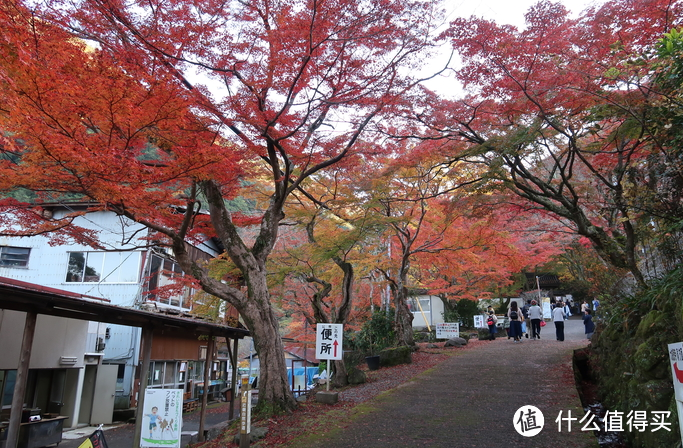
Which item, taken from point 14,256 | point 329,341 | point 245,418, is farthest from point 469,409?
point 14,256

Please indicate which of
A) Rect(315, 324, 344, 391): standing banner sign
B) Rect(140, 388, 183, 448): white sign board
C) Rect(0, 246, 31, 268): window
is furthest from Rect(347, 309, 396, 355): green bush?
Rect(0, 246, 31, 268): window

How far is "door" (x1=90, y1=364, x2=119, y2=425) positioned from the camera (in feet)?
50.5

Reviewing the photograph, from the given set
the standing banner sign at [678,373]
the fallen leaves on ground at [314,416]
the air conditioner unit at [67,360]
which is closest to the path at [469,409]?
the fallen leaves on ground at [314,416]

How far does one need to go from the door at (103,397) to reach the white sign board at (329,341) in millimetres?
10295

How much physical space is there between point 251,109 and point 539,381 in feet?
30.1

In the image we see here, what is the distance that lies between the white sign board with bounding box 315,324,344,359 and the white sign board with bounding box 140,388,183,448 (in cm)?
428

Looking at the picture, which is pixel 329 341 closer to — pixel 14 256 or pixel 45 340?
pixel 45 340

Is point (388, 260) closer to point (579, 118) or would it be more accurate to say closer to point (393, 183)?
point (393, 183)

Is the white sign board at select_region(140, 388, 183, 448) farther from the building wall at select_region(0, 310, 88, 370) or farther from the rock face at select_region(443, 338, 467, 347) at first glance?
the rock face at select_region(443, 338, 467, 347)

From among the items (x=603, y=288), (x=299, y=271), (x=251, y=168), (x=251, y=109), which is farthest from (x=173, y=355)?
(x=603, y=288)

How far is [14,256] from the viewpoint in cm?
1762

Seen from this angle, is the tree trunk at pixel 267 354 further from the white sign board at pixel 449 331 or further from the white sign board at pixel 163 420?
the white sign board at pixel 449 331

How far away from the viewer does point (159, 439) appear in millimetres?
6664

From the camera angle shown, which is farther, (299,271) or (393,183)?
(393,183)
